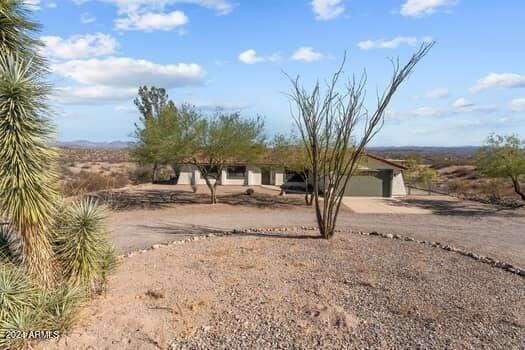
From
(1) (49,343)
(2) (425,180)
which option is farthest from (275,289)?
(2) (425,180)

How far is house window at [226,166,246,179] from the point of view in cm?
3491

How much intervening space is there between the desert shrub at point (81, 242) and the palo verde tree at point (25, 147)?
0.80ft

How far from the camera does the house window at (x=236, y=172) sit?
34.9 metres

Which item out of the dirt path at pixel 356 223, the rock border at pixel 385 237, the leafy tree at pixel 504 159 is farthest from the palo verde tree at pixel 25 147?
the leafy tree at pixel 504 159

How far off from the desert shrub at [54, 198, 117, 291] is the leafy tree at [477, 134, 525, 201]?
21784 mm

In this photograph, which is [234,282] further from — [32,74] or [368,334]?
[32,74]

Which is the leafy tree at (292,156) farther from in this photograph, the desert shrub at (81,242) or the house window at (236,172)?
the desert shrub at (81,242)

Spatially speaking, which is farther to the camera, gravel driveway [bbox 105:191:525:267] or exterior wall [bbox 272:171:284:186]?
exterior wall [bbox 272:171:284:186]

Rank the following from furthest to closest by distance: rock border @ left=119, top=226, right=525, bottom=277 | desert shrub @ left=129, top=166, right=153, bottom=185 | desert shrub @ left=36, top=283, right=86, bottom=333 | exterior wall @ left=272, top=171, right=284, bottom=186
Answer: desert shrub @ left=129, top=166, right=153, bottom=185, exterior wall @ left=272, top=171, right=284, bottom=186, rock border @ left=119, top=226, right=525, bottom=277, desert shrub @ left=36, top=283, right=86, bottom=333

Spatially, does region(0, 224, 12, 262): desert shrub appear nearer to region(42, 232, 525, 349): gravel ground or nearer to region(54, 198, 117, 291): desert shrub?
region(54, 198, 117, 291): desert shrub

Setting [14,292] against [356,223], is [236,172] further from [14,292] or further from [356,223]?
[14,292]

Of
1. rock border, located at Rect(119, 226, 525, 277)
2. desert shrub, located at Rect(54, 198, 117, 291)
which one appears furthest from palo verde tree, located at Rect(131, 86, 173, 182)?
desert shrub, located at Rect(54, 198, 117, 291)

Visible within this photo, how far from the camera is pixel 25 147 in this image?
5762mm

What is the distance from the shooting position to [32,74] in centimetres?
609
